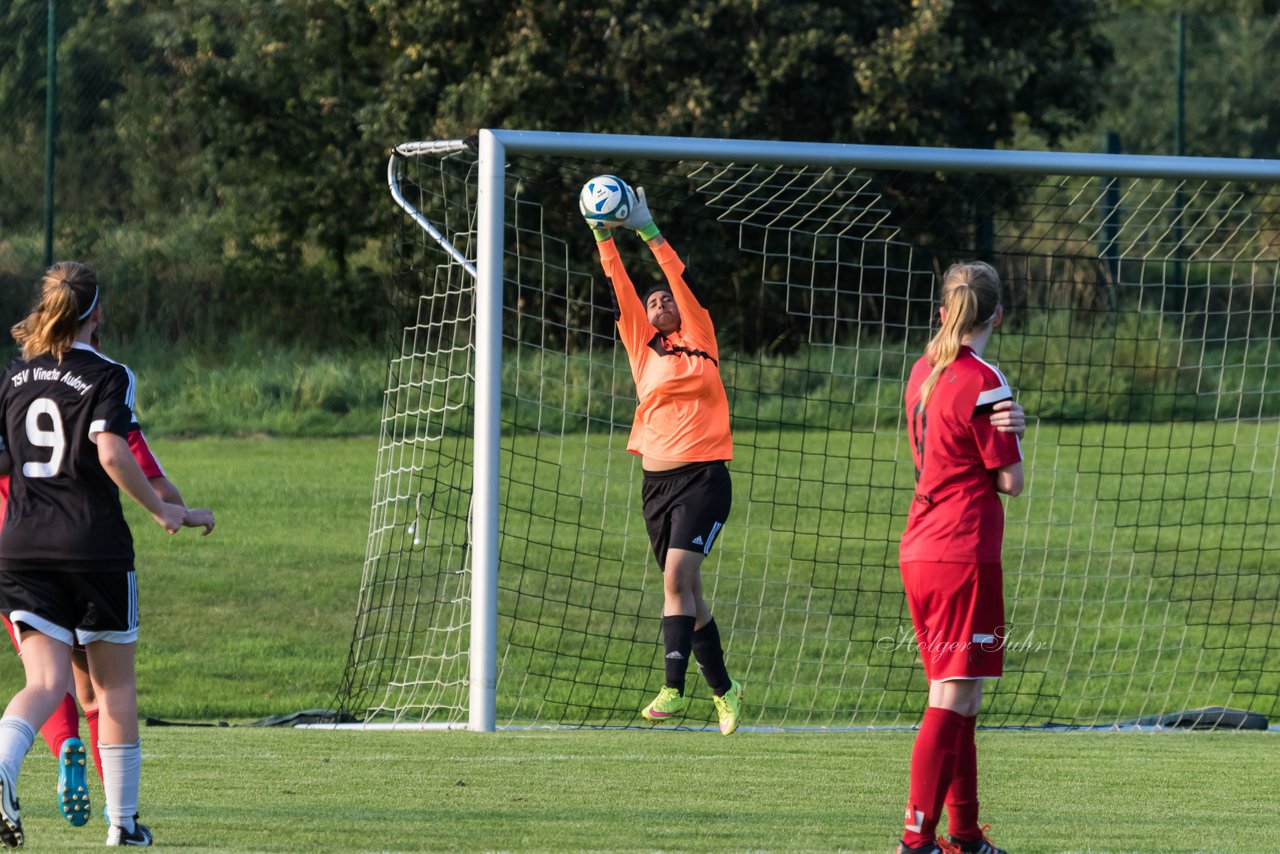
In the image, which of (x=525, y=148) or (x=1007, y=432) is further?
(x=525, y=148)

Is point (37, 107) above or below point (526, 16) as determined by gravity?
below

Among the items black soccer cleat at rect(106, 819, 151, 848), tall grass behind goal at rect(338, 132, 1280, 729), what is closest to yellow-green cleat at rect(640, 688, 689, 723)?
tall grass behind goal at rect(338, 132, 1280, 729)

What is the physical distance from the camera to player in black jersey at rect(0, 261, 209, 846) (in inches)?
192

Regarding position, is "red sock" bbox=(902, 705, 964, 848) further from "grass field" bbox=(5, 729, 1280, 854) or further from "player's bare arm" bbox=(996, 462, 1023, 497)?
"player's bare arm" bbox=(996, 462, 1023, 497)

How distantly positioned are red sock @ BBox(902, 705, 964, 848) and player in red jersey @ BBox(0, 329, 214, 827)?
218 centimetres

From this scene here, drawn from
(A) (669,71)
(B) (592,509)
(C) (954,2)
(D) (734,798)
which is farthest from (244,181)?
(D) (734,798)

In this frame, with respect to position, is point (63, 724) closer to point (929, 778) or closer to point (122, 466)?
point (122, 466)

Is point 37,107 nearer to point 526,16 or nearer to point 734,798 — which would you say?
point 526,16

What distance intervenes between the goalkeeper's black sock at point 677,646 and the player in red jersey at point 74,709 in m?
2.67

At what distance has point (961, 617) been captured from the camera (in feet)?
15.9

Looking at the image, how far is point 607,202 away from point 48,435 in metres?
3.21

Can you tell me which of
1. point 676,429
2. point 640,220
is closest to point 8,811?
point 676,429

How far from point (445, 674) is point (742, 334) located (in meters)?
5.23

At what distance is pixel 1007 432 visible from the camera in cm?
480
